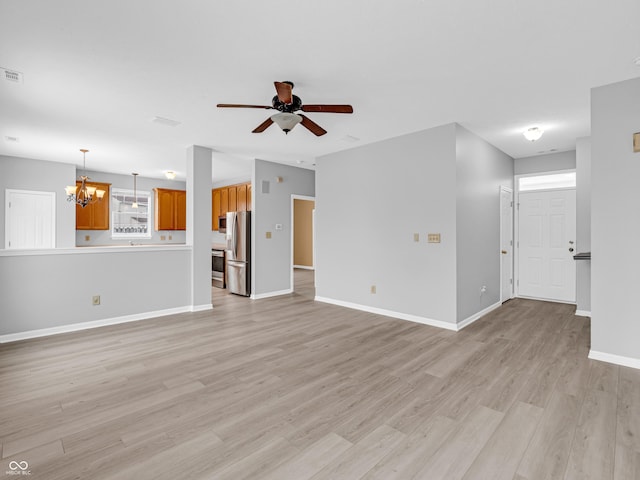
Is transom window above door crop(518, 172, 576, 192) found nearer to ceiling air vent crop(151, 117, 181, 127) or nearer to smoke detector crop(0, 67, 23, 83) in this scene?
ceiling air vent crop(151, 117, 181, 127)

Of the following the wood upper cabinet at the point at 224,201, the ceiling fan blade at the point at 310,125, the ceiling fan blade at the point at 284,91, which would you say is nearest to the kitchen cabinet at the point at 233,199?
the wood upper cabinet at the point at 224,201

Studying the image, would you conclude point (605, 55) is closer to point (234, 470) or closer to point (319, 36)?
point (319, 36)

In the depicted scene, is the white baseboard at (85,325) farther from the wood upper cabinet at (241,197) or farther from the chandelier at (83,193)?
the wood upper cabinet at (241,197)

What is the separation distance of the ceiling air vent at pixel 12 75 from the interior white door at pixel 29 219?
14.3ft

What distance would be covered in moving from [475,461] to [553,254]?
5257mm

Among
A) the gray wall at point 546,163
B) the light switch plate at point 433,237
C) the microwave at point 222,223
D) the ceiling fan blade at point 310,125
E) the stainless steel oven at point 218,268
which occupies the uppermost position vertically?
the gray wall at point 546,163

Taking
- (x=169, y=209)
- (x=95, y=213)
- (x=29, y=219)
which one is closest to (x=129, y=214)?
(x=95, y=213)

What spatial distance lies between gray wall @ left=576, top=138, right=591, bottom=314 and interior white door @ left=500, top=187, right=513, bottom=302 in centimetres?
102

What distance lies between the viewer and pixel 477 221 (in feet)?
15.7

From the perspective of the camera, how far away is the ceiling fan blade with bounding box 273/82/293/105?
2.76 metres

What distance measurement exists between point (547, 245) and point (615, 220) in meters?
3.04

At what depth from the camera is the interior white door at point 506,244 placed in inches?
222

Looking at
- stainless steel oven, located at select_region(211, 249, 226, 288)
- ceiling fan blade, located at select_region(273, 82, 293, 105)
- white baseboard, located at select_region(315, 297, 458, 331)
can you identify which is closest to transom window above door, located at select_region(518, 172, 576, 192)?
white baseboard, located at select_region(315, 297, 458, 331)

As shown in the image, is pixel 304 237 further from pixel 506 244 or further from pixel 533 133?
pixel 533 133
